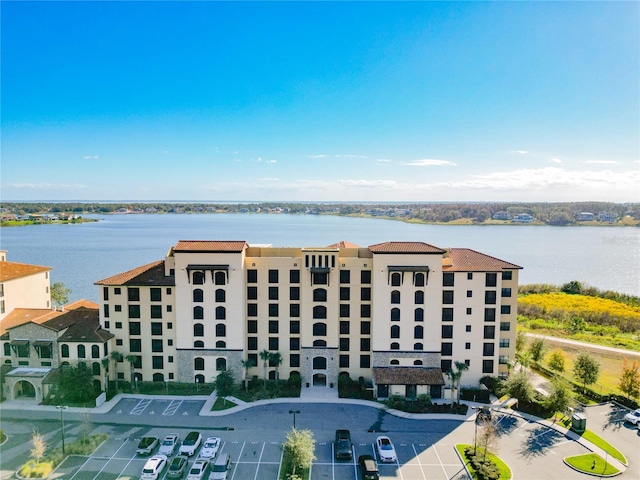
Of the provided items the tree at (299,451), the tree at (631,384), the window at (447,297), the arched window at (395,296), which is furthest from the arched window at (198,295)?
the tree at (631,384)

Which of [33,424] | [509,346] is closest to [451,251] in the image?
[509,346]

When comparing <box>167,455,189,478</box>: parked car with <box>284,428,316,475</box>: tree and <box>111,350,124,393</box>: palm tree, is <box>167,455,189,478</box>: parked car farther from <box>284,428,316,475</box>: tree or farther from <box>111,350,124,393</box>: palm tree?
<box>111,350,124,393</box>: palm tree

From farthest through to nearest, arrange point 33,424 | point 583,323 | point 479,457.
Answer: point 583,323 → point 33,424 → point 479,457

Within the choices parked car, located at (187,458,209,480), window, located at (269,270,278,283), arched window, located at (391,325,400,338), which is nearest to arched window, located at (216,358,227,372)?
window, located at (269,270,278,283)

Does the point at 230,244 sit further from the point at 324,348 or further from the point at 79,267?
the point at 79,267

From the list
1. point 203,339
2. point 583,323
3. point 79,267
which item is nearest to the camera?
point 203,339
